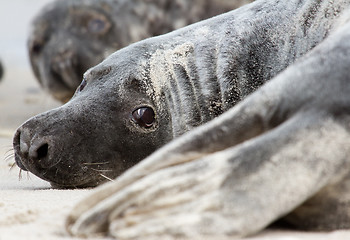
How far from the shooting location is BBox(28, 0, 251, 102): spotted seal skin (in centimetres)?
560

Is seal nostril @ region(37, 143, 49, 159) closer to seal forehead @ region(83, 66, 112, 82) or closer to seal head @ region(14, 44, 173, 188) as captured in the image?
seal head @ region(14, 44, 173, 188)

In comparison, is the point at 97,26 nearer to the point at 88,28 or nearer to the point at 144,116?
the point at 88,28

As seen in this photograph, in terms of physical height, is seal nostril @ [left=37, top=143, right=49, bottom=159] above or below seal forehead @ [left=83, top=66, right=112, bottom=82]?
below

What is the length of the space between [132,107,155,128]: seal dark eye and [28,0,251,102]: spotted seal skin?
9.77 feet

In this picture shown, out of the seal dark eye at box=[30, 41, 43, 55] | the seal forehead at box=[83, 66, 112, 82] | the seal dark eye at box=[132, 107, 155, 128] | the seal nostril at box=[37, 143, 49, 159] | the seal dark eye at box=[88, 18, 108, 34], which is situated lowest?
the seal nostril at box=[37, 143, 49, 159]

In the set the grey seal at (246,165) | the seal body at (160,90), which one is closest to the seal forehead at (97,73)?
the seal body at (160,90)

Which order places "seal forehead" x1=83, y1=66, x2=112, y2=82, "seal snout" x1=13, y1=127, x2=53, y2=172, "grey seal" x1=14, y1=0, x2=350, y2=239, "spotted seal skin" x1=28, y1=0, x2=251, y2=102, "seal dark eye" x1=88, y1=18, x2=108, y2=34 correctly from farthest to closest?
"seal dark eye" x1=88, y1=18, x2=108, y2=34 < "spotted seal skin" x1=28, y1=0, x2=251, y2=102 < "seal forehead" x1=83, y1=66, x2=112, y2=82 < "seal snout" x1=13, y1=127, x2=53, y2=172 < "grey seal" x1=14, y1=0, x2=350, y2=239

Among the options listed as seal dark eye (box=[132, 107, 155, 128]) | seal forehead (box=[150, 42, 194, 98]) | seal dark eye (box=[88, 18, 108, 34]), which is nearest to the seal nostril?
seal dark eye (box=[132, 107, 155, 128])

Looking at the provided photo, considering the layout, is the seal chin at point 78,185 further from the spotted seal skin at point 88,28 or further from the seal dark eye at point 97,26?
the seal dark eye at point 97,26

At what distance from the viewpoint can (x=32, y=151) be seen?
251cm

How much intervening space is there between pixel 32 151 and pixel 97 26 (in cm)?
343

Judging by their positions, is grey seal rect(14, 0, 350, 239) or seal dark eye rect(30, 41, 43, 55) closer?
grey seal rect(14, 0, 350, 239)

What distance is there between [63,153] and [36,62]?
3.55m

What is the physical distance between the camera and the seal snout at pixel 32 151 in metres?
2.51
